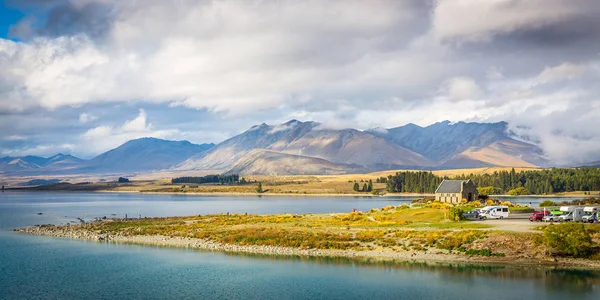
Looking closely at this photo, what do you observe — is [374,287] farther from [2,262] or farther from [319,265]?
[2,262]

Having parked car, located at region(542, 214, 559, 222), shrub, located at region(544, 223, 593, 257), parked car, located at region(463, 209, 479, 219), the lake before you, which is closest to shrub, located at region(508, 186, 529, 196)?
parked car, located at region(463, 209, 479, 219)

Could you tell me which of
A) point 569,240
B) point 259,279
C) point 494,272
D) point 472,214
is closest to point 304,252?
point 259,279

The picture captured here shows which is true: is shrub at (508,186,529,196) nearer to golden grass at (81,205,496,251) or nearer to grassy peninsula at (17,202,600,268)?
golden grass at (81,205,496,251)

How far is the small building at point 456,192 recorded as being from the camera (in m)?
99.5

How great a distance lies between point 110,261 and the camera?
2146 inches

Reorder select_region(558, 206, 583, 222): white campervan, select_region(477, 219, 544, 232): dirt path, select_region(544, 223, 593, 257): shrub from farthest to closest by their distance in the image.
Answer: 1. select_region(558, 206, 583, 222): white campervan
2. select_region(477, 219, 544, 232): dirt path
3. select_region(544, 223, 593, 257): shrub

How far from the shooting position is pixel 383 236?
59.7m

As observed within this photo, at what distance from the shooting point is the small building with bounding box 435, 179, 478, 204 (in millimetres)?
99500

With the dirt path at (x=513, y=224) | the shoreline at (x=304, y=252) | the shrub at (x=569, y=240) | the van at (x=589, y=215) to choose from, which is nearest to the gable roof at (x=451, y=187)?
the dirt path at (x=513, y=224)

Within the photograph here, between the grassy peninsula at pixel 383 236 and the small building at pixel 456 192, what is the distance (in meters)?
17.0

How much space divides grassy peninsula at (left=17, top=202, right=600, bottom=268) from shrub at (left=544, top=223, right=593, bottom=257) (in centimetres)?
8

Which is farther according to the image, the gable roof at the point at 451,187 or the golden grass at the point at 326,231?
the gable roof at the point at 451,187

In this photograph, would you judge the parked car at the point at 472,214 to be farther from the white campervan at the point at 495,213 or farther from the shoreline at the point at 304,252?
the shoreline at the point at 304,252

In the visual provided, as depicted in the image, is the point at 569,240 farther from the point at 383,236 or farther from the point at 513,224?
the point at 383,236
